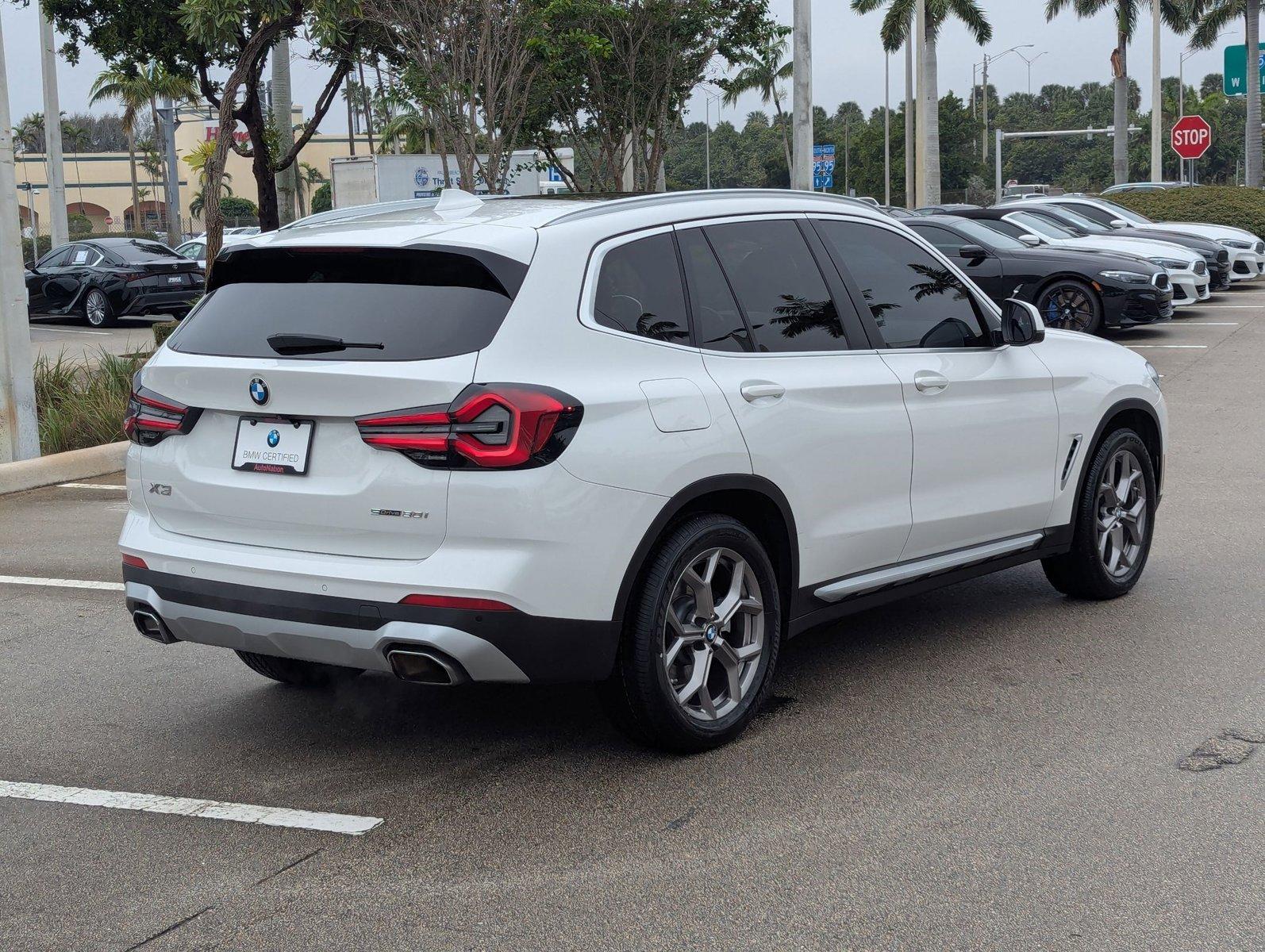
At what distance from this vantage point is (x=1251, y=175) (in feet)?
159

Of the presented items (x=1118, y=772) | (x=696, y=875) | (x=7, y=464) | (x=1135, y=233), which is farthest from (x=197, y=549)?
(x=1135, y=233)

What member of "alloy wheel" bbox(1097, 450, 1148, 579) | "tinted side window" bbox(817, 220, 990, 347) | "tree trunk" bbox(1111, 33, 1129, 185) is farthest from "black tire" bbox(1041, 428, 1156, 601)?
"tree trunk" bbox(1111, 33, 1129, 185)

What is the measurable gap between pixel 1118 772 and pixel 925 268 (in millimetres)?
2236

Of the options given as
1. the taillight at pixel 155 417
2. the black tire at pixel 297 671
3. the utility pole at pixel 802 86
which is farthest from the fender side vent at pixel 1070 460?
the utility pole at pixel 802 86

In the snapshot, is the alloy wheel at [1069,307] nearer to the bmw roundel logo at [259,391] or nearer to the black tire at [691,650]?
the black tire at [691,650]

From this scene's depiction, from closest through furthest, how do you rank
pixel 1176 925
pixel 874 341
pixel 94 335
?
pixel 1176 925 → pixel 874 341 → pixel 94 335

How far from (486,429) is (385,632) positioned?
2.13 feet

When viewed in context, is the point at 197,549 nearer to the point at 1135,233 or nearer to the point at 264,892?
the point at 264,892

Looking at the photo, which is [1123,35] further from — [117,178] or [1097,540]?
[117,178]

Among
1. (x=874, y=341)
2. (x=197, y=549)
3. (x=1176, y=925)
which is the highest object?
(x=874, y=341)

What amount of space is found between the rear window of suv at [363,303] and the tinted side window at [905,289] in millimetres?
1677

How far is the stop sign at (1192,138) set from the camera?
1519 inches

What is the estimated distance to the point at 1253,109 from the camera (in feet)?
157

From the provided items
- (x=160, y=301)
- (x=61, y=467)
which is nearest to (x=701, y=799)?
A: (x=61, y=467)
